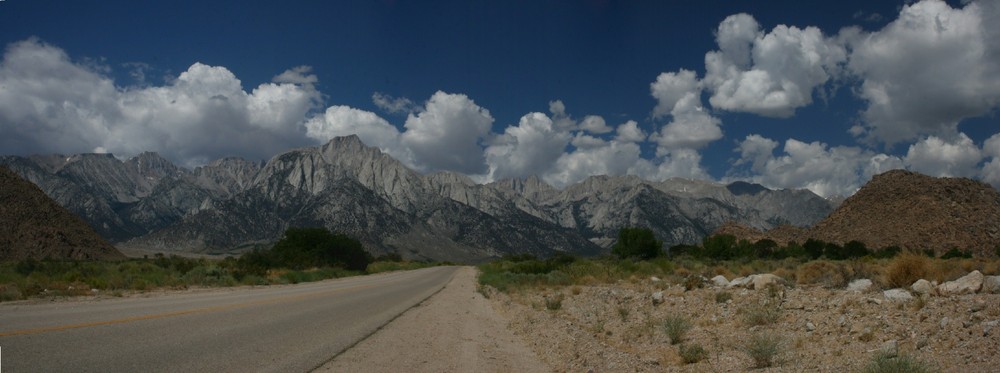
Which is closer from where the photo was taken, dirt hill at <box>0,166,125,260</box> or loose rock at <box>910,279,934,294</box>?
loose rock at <box>910,279,934,294</box>

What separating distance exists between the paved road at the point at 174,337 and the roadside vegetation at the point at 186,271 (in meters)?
8.53

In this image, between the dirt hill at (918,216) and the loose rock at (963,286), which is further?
the dirt hill at (918,216)

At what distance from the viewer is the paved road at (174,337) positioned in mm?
7891

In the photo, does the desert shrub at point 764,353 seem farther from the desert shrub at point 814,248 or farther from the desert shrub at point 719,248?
the desert shrub at point 814,248

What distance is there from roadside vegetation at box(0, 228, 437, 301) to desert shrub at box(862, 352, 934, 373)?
22.0 m

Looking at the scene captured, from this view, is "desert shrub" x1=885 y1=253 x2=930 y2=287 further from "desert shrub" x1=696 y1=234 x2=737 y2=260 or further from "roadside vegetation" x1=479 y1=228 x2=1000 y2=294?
"desert shrub" x1=696 y1=234 x2=737 y2=260

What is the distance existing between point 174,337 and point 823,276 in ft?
71.5

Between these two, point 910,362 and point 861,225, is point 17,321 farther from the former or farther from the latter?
point 861,225

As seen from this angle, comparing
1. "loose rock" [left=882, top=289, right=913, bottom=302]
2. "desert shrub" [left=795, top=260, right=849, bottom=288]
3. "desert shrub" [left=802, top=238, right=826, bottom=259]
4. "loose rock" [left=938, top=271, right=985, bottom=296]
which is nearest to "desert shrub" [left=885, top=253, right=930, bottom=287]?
"loose rock" [left=938, top=271, right=985, bottom=296]

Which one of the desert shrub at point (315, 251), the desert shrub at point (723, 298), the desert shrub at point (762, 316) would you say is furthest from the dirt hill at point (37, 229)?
the desert shrub at point (762, 316)

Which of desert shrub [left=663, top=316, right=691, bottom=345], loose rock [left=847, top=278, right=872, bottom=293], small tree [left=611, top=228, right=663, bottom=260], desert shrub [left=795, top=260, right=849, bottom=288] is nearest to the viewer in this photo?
desert shrub [left=663, top=316, right=691, bottom=345]

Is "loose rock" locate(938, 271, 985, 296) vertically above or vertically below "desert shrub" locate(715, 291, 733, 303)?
above

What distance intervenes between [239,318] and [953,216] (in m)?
105

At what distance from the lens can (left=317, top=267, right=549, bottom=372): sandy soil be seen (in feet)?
31.8
